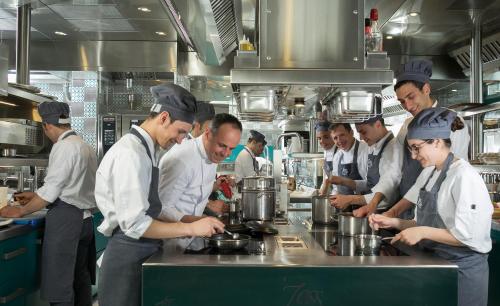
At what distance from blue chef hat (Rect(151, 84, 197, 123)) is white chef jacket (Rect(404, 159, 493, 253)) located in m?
1.23

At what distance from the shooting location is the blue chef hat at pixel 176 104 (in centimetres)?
215

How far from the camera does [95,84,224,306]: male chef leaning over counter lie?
1972 millimetres

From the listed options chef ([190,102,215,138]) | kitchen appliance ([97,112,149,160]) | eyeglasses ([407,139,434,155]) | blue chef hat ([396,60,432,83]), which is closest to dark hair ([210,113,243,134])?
eyeglasses ([407,139,434,155])

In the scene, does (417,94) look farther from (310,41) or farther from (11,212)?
(11,212)

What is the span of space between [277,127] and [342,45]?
760cm

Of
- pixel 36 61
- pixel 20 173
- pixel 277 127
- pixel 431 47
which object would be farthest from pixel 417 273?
pixel 277 127

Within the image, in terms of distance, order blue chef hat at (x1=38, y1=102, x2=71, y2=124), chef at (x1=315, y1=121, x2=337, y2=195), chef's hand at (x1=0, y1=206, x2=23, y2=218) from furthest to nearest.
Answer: chef at (x1=315, y1=121, x2=337, y2=195) → blue chef hat at (x1=38, y1=102, x2=71, y2=124) → chef's hand at (x1=0, y1=206, x2=23, y2=218)

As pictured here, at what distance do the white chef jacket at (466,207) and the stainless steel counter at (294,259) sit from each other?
17 centimetres

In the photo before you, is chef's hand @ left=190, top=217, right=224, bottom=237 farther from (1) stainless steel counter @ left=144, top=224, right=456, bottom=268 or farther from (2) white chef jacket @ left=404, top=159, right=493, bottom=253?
(2) white chef jacket @ left=404, top=159, right=493, bottom=253

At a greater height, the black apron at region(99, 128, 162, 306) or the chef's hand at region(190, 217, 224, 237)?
the chef's hand at region(190, 217, 224, 237)

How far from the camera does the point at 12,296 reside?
2920 millimetres

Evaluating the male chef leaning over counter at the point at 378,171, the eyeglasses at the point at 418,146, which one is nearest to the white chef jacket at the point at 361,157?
the male chef leaning over counter at the point at 378,171

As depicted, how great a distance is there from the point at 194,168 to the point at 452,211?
1356 millimetres

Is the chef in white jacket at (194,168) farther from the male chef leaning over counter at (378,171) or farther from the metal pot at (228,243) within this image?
the male chef leaning over counter at (378,171)
